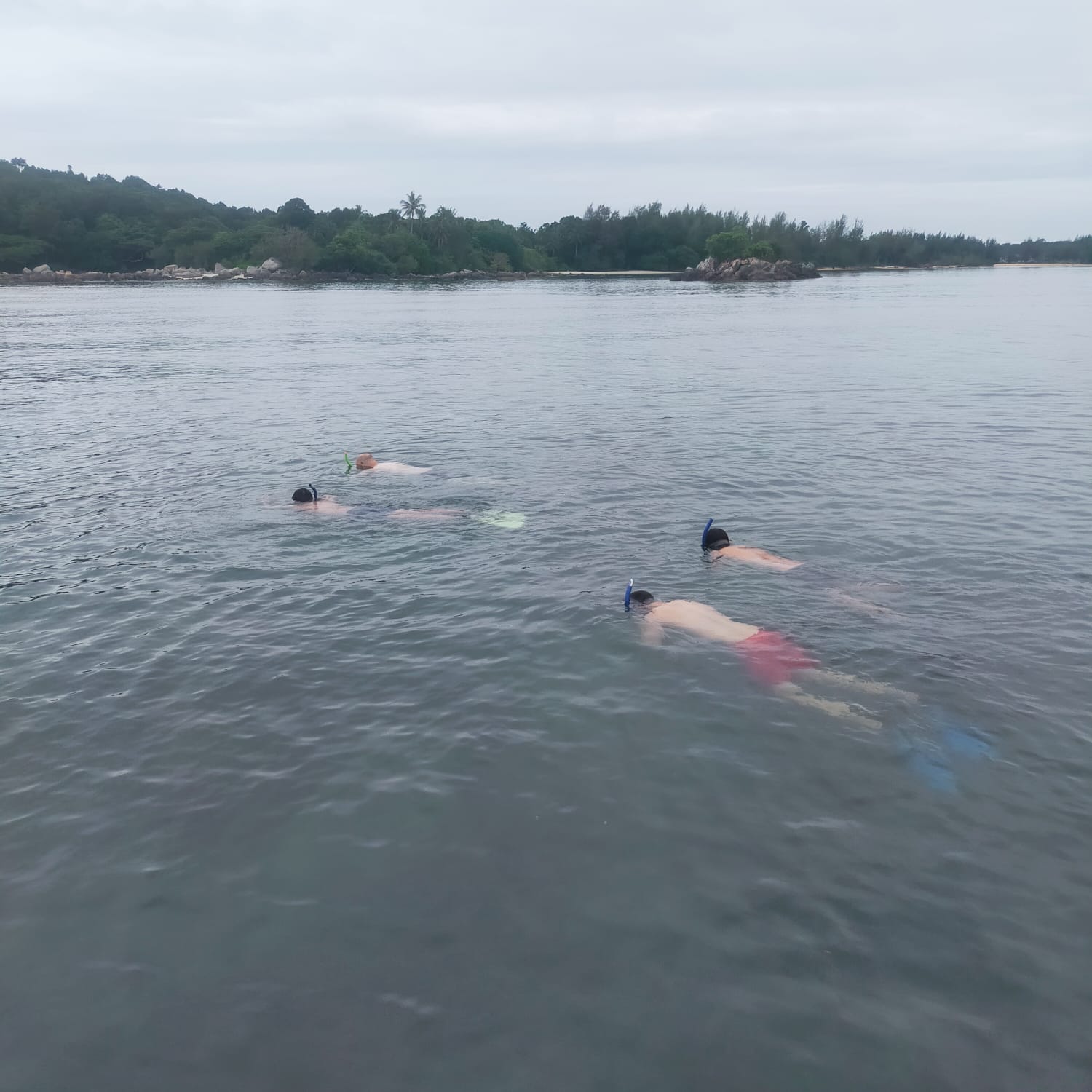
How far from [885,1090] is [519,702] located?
6.19 meters

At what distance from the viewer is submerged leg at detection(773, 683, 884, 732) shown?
1062cm

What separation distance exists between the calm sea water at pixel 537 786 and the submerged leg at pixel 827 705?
0.28 metres

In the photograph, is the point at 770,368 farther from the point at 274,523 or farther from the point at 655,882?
the point at 655,882

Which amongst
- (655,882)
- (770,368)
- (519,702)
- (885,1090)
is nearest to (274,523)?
(519,702)

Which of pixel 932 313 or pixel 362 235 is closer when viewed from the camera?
pixel 932 313

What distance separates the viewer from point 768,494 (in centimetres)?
2069

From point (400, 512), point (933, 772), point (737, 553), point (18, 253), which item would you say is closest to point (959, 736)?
point (933, 772)

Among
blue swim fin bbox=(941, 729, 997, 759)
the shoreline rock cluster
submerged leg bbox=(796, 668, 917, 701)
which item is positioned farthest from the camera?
the shoreline rock cluster

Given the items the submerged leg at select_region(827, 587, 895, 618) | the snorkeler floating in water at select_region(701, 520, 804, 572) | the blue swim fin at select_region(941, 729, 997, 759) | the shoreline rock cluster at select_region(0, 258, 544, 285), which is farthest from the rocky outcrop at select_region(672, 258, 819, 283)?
the blue swim fin at select_region(941, 729, 997, 759)

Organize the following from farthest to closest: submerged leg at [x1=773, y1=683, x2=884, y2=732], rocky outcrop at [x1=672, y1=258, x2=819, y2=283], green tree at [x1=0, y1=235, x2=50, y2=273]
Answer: rocky outcrop at [x1=672, y1=258, x2=819, y2=283] → green tree at [x1=0, y1=235, x2=50, y2=273] → submerged leg at [x1=773, y1=683, x2=884, y2=732]

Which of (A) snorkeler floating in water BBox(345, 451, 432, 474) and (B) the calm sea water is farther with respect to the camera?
(A) snorkeler floating in water BBox(345, 451, 432, 474)

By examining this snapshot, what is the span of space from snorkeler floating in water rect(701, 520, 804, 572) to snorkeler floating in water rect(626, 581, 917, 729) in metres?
2.32

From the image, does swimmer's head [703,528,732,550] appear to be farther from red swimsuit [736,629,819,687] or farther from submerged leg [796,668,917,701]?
submerged leg [796,668,917,701]

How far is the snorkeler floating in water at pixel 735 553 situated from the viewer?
1600 centimetres
